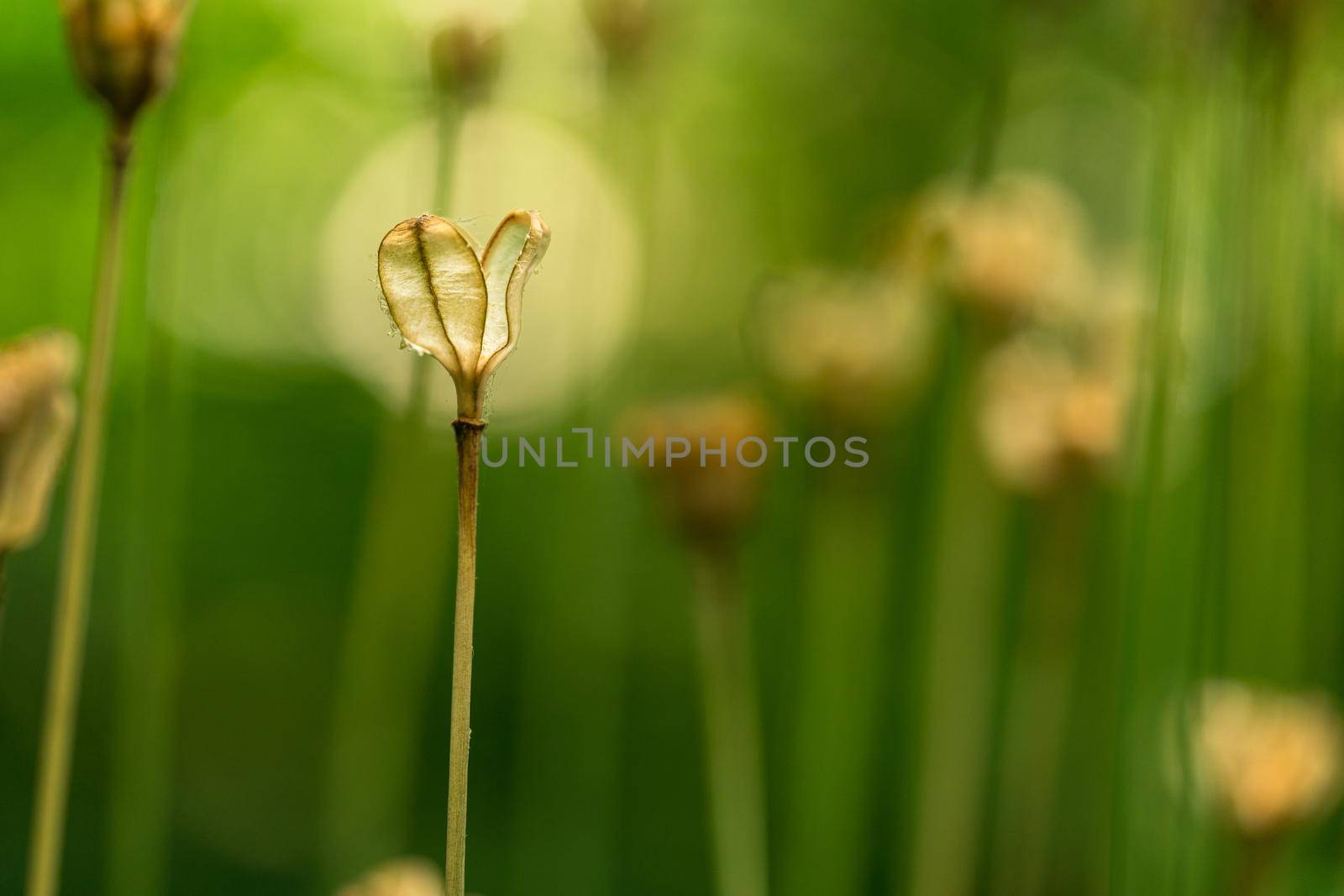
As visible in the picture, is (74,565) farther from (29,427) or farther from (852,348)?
(852,348)

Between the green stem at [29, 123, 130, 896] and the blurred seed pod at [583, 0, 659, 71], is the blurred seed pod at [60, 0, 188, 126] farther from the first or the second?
the blurred seed pod at [583, 0, 659, 71]

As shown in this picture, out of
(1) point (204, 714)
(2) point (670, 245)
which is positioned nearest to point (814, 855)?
(1) point (204, 714)

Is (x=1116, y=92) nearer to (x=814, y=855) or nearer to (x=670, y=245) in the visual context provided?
(x=670, y=245)

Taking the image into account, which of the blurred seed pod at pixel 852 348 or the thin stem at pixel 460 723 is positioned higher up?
the blurred seed pod at pixel 852 348

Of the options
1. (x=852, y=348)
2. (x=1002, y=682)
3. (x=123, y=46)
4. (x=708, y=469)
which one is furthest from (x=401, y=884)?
(x=1002, y=682)

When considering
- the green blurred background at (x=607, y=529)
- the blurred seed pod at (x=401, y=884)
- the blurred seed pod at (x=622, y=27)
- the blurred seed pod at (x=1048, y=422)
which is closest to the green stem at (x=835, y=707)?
the green blurred background at (x=607, y=529)

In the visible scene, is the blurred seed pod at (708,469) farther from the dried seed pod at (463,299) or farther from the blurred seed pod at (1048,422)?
the dried seed pod at (463,299)

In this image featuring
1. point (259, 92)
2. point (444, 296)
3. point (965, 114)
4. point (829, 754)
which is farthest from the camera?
point (965, 114)
